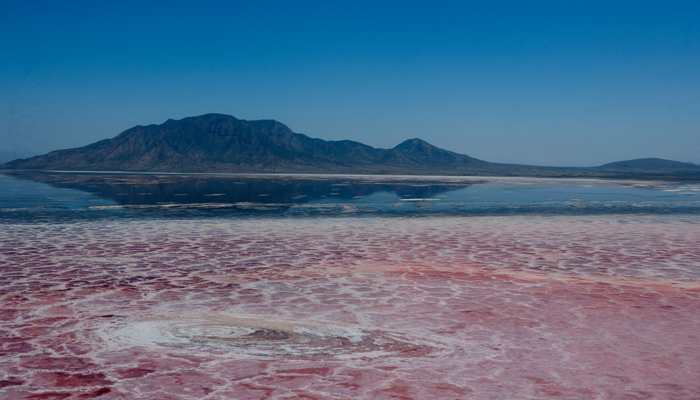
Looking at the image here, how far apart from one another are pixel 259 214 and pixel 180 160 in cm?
16908

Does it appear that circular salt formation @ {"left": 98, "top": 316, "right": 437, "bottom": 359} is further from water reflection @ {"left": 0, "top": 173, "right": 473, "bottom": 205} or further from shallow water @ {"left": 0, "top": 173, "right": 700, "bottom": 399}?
water reflection @ {"left": 0, "top": 173, "right": 473, "bottom": 205}

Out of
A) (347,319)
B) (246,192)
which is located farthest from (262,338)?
(246,192)

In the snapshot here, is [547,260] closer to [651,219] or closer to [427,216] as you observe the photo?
[427,216]

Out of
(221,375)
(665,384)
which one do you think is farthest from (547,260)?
(221,375)

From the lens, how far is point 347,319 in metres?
6.57

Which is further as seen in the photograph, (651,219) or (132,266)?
(651,219)

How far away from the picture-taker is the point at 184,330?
6062 millimetres

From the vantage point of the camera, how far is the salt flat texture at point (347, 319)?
4.61 metres

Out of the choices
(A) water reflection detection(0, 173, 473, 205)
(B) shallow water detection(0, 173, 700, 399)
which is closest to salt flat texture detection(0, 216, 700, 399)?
(B) shallow water detection(0, 173, 700, 399)

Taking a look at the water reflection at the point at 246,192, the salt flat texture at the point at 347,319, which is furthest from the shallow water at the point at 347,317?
the water reflection at the point at 246,192

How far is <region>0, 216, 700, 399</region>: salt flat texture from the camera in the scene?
4.61 meters

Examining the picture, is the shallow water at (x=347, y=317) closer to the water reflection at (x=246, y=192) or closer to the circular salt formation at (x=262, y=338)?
the circular salt formation at (x=262, y=338)

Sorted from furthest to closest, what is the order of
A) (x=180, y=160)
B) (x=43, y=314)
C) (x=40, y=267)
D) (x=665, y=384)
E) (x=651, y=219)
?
1. (x=180, y=160)
2. (x=651, y=219)
3. (x=40, y=267)
4. (x=43, y=314)
5. (x=665, y=384)

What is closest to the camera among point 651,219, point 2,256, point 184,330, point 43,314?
point 184,330
